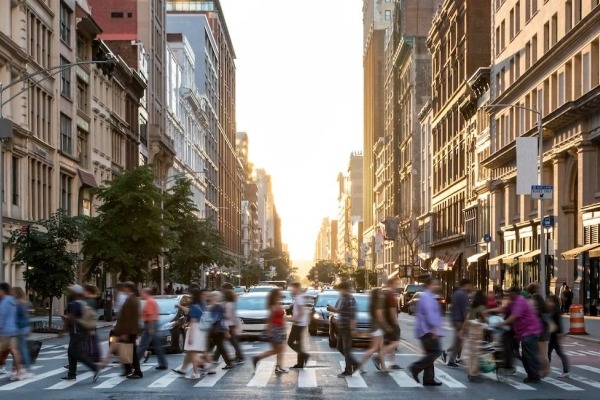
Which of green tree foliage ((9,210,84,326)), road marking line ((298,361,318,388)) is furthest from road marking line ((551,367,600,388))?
green tree foliage ((9,210,84,326))

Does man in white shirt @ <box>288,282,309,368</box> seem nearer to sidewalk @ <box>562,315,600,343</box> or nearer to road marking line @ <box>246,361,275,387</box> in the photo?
road marking line @ <box>246,361,275,387</box>

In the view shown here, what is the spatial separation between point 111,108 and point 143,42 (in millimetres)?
16593

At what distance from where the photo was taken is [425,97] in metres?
114

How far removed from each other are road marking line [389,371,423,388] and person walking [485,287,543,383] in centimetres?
205

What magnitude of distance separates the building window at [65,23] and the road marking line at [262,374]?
36.2 meters

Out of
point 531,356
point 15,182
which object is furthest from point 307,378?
point 15,182

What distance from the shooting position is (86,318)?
19562mm

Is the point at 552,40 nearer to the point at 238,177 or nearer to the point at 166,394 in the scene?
the point at 166,394

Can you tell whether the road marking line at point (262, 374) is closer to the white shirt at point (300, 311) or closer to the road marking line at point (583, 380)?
the white shirt at point (300, 311)

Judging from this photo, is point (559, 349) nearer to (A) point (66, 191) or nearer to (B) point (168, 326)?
(B) point (168, 326)

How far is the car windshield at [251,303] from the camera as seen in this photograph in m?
34.5

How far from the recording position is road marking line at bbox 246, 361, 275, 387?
1950 cm

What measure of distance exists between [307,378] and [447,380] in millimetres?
2747

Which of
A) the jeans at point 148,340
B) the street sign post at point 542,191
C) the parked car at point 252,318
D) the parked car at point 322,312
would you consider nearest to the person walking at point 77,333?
the jeans at point 148,340
